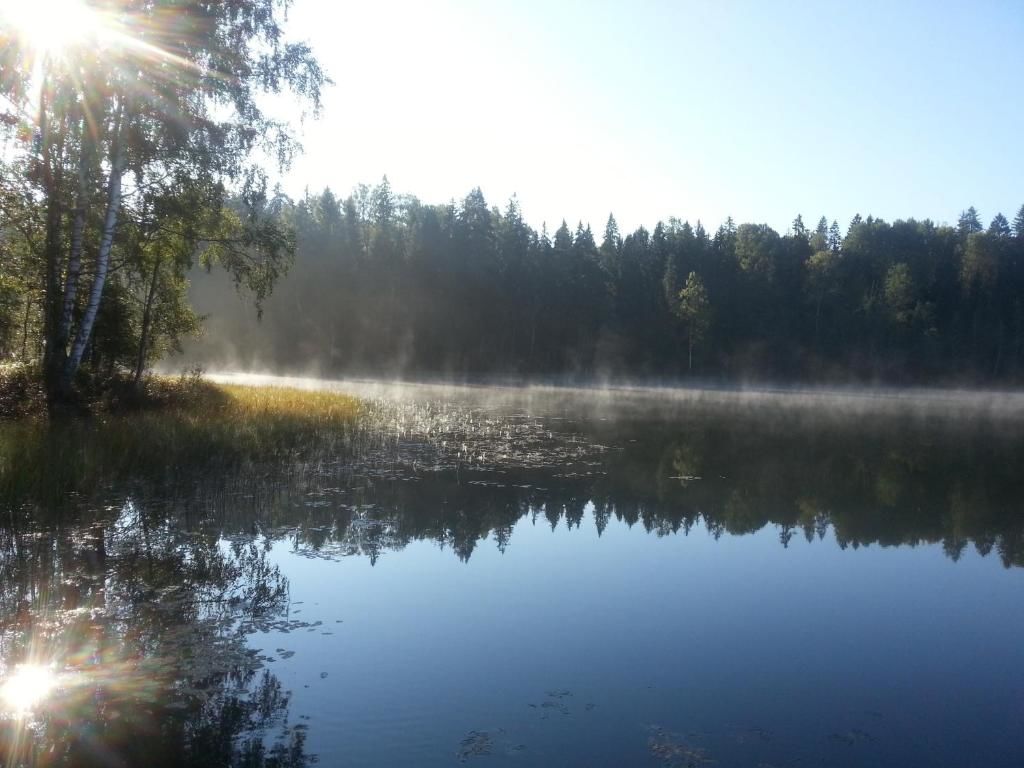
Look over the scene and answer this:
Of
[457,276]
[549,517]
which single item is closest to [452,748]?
[549,517]

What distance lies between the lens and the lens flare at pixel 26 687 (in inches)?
164

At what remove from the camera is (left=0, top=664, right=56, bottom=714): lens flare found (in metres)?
4.17

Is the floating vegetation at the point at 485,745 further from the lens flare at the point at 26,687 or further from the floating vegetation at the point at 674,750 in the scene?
the lens flare at the point at 26,687

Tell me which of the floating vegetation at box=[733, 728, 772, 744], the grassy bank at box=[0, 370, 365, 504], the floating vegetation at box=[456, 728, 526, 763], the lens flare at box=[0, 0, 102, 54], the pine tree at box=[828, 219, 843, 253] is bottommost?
the floating vegetation at box=[733, 728, 772, 744]

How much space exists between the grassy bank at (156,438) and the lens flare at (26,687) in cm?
461

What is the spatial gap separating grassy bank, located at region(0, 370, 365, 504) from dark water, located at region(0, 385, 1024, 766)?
0.54 meters

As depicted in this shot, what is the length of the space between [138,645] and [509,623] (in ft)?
9.68

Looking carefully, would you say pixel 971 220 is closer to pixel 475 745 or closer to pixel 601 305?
pixel 601 305

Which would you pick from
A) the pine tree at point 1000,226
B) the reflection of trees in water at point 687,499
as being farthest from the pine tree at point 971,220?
the reflection of trees in water at point 687,499

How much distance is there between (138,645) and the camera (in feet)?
16.8

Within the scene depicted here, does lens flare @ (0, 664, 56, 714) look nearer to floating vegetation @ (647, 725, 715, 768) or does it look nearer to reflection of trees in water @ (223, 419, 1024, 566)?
reflection of trees in water @ (223, 419, 1024, 566)

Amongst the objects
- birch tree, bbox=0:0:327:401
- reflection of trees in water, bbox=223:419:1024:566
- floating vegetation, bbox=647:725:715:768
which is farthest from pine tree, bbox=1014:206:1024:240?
floating vegetation, bbox=647:725:715:768

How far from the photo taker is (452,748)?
4.21 metres

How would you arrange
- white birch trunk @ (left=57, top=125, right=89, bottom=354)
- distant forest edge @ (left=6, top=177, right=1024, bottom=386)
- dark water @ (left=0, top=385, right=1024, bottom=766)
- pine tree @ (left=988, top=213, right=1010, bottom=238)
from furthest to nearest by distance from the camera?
pine tree @ (left=988, top=213, right=1010, bottom=238) < distant forest edge @ (left=6, top=177, right=1024, bottom=386) < white birch trunk @ (left=57, top=125, right=89, bottom=354) < dark water @ (left=0, top=385, right=1024, bottom=766)
